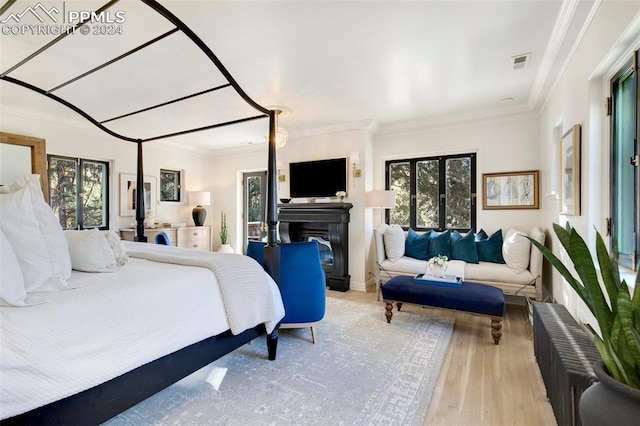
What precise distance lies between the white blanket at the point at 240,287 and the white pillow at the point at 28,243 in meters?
0.67

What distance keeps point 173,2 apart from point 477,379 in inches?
128

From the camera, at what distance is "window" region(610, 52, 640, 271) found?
163 cm

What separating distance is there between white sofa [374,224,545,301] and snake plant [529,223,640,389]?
8.44ft

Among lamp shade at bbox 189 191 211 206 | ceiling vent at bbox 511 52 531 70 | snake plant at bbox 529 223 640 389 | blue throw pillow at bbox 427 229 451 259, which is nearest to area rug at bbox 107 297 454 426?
snake plant at bbox 529 223 640 389

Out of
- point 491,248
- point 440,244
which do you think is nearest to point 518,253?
point 491,248

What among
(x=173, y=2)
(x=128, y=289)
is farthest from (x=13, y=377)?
(x=173, y=2)

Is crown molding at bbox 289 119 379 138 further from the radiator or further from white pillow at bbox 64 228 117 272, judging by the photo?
white pillow at bbox 64 228 117 272

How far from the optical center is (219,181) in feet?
21.7

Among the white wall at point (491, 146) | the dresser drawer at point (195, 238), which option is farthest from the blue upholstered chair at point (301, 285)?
the dresser drawer at point (195, 238)

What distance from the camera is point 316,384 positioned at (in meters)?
1.99

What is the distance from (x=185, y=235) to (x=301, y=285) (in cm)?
383

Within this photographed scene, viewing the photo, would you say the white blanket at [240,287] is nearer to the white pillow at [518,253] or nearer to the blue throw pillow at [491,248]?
the white pillow at [518,253]

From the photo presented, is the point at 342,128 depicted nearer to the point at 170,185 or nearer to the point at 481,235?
the point at 481,235

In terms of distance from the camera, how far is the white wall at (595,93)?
1.63 metres
